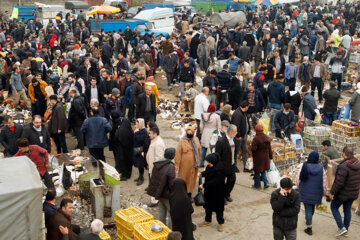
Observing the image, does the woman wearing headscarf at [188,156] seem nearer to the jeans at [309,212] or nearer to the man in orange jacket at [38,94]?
the jeans at [309,212]

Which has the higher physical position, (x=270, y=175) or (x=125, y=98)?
(x=125, y=98)

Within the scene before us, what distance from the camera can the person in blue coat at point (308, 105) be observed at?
1247cm

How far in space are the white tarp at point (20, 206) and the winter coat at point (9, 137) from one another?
12.0 ft

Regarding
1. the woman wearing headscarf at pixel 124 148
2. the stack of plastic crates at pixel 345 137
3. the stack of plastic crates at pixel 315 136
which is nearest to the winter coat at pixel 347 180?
the stack of plastic crates at pixel 345 137

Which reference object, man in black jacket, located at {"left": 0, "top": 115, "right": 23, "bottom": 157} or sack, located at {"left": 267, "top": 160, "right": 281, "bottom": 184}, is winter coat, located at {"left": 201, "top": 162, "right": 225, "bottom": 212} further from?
man in black jacket, located at {"left": 0, "top": 115, "right": 23, "bottom": 157}

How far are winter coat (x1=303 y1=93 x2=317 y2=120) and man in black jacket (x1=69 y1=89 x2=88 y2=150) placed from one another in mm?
5929

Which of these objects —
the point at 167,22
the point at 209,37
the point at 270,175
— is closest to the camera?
the point at 270,175

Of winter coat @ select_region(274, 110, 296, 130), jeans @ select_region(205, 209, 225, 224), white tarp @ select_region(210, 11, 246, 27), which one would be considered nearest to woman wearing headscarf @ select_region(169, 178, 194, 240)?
jeans @ select_region(205, 209, 225, 224)

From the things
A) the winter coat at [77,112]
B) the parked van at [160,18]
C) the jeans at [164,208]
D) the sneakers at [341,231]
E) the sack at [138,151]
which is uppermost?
the parked van at [160,18]

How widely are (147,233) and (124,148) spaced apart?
144 inches

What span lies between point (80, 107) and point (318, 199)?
6.25 metres

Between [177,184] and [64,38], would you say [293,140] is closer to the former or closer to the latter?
[177,184]

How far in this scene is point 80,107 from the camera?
11.6 meters

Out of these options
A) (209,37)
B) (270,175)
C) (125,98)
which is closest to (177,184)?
Result: (270,175)
